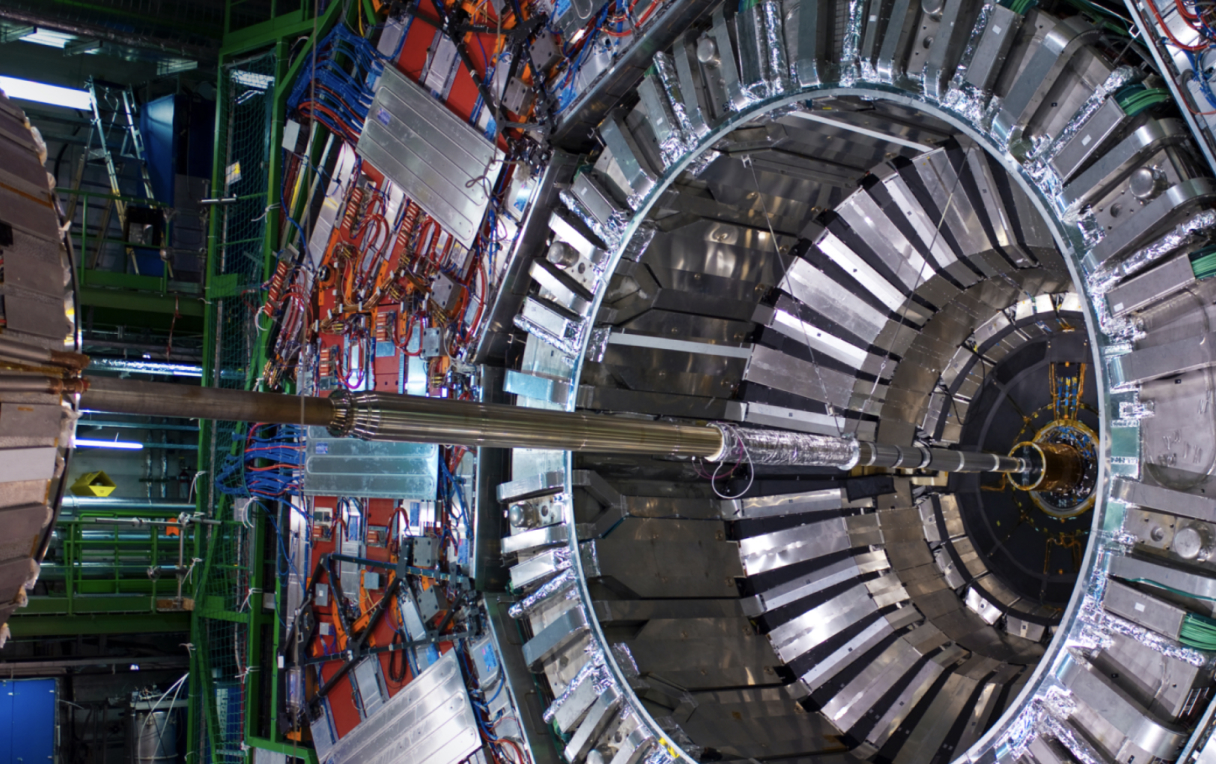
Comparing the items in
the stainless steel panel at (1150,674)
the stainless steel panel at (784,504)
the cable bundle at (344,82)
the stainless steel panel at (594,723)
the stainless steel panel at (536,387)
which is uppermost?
the cable bundle at (344,82)

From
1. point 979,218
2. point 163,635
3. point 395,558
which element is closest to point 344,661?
point 395,558

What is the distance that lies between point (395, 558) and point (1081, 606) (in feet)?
12.1

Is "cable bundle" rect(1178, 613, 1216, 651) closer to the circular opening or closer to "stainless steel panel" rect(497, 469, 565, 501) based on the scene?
the circular opening

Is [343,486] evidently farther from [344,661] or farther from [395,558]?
[344,661]

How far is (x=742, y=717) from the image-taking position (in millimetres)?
4383

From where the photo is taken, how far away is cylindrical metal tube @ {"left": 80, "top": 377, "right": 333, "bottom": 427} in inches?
89.3

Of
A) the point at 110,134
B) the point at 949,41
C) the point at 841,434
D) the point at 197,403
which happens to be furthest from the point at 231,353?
the point at 949,41

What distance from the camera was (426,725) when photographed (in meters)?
5.00

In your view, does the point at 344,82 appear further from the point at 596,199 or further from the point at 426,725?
the point at 426,725

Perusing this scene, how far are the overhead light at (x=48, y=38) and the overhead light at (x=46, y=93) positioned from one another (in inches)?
21.8

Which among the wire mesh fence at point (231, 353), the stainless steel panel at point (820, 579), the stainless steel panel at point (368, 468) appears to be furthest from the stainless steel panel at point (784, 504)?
the wire mesh fence at point (231, 353)

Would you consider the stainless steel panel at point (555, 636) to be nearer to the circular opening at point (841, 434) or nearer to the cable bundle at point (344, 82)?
the circular opening at point (841, 434)

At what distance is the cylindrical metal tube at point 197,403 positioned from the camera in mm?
2268

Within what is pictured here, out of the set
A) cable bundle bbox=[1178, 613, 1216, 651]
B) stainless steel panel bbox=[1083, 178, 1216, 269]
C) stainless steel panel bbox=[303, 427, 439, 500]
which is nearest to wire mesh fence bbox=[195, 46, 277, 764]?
stainless steel panel bbox=[303, 427, 439, 500]
